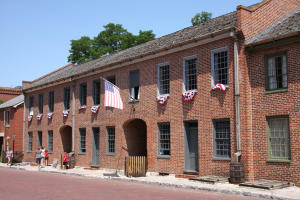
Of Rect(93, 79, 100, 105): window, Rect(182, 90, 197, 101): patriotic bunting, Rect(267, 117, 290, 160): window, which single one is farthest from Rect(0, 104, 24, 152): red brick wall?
Rect(267, 117, 290, 160): window

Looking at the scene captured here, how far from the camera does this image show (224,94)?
1574cm

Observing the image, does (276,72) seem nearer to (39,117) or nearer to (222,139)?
(222,139)

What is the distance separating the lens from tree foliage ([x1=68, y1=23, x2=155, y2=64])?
156 ft

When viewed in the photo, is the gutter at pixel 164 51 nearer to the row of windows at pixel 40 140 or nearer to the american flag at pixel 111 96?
the american flag at pixel 111 96

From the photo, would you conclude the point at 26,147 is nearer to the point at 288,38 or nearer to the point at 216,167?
the point at 216,167

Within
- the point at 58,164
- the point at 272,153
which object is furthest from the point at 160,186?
the point at 58,164

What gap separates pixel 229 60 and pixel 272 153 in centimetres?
425

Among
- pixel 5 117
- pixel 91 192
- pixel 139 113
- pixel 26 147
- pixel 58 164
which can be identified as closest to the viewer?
pixel 91 192

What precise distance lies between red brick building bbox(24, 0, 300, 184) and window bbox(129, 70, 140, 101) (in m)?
0.06

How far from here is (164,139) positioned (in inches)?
744

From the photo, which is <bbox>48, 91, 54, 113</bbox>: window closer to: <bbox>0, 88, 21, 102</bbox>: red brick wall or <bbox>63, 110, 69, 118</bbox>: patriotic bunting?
<bbox>63, 110, 69, 118</bbox>: patriotic bunting

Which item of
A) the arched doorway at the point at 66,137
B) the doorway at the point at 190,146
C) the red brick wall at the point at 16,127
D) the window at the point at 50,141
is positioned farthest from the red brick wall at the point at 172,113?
the red brick wall at the point at 16,127

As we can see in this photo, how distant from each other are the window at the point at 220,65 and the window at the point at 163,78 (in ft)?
10.4

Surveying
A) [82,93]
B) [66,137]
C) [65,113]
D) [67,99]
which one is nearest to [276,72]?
[82,93]
